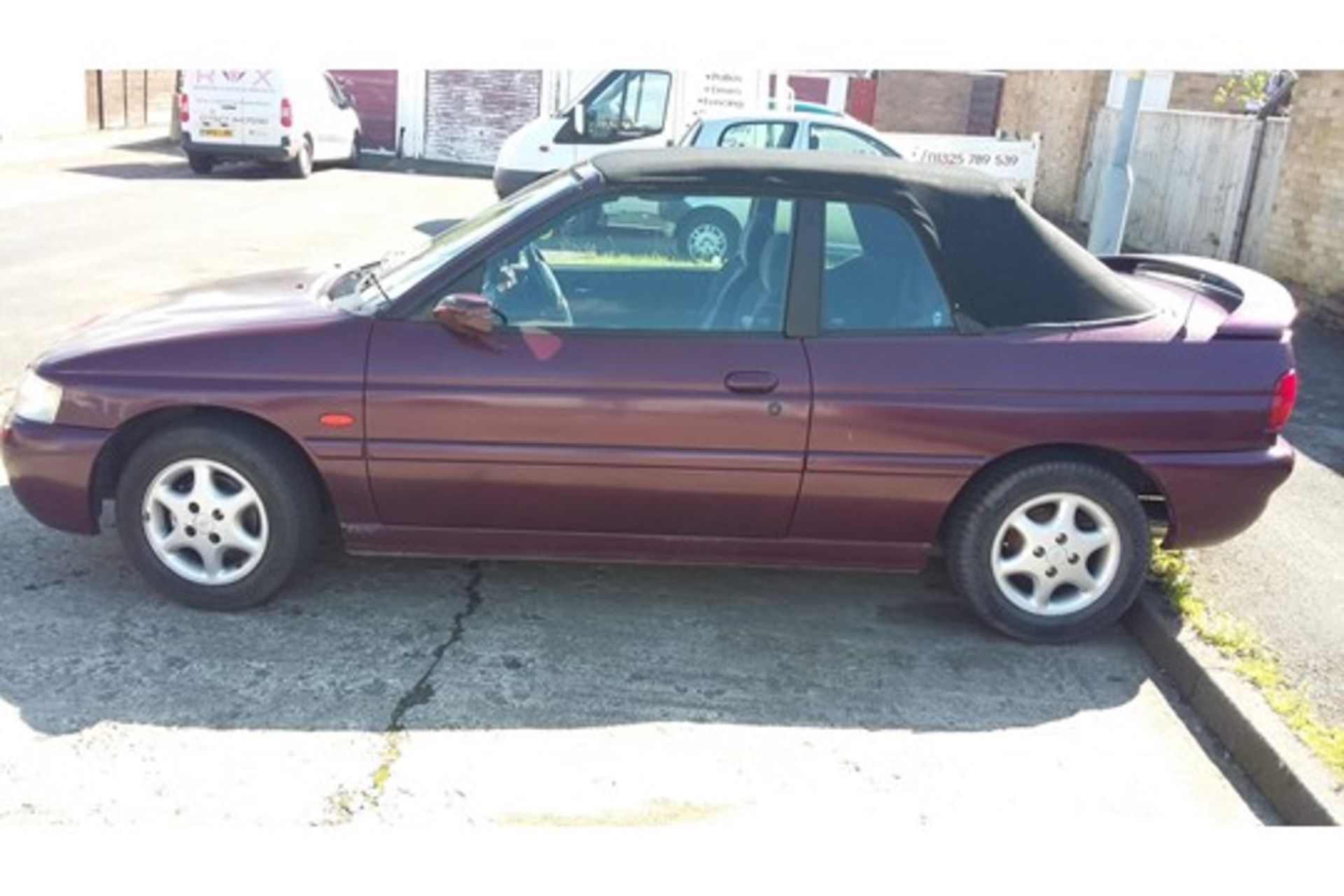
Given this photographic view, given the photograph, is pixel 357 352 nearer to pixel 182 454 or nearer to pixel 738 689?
pixel 182 454

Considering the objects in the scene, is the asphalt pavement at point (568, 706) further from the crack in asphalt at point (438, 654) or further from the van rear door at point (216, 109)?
the van rear door at point (216, 109)

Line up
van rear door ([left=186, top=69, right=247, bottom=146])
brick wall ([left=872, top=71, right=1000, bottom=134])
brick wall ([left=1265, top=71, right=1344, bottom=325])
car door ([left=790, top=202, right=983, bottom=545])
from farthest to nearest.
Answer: brick wall ([left=872, top=71, right=1000, bottom=134])
van rear door ([left=186, top=69, right=247, bottom=146])
brick wall ([left=1265, top=71, right=1344, bottom=325])
car door ([left=790, top=202, right=983, bottom=545])

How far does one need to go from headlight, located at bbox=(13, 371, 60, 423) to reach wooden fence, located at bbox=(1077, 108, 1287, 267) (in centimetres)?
842

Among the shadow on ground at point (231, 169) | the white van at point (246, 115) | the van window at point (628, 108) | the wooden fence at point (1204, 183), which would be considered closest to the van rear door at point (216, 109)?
the white van at point (246, 115)

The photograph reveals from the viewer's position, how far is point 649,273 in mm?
3879

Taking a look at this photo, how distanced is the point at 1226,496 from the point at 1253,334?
0.55 metres

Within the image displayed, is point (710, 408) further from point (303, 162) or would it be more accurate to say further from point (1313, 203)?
point (303, 162)

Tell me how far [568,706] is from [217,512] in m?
1.39

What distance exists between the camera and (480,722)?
329 centimetres

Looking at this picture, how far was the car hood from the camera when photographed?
3.77m

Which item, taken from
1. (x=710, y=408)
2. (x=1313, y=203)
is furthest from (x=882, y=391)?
(x=1313, y=203)

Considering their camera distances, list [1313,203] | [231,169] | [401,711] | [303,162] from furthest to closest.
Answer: [231,169], [303,162], [1313,203], [401,711]

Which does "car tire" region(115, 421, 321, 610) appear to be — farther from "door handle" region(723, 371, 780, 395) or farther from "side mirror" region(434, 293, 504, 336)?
"door handle" region(723, 371, 780, 395)

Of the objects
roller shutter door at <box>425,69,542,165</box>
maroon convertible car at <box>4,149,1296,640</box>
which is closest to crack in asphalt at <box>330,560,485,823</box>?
maroon convertible car at <box>4,149,1296,640</box>
